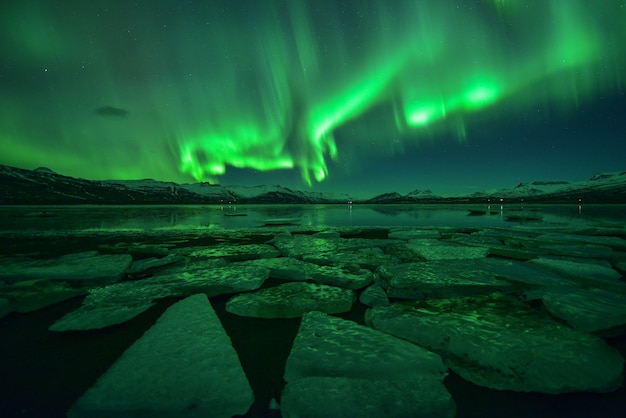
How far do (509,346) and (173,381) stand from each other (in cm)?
295

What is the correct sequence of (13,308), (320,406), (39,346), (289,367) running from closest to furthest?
(320,406) < (289,367) < (39,346) < (13,308)

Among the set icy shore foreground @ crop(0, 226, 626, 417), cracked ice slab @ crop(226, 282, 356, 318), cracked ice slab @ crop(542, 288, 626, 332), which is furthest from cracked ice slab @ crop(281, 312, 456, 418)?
cracked ice slab @ crop(542, 288, 626, 332)

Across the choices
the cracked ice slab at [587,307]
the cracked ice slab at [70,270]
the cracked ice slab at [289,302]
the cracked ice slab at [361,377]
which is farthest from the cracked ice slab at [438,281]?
the cracked ice slab at [70,270]

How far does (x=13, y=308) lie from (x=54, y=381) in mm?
2402

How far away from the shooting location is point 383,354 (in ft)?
8.17

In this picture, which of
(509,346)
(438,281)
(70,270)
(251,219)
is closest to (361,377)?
(509,346)

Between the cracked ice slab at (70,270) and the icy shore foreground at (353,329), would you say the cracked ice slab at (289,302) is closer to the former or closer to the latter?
the icy shore foreground at (353,329)

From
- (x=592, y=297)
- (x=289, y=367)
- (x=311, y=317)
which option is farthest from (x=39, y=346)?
(x=592, y=297)

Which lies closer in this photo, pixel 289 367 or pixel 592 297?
pixel 289 367

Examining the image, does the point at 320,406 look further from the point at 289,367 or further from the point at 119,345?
the point at 119,345

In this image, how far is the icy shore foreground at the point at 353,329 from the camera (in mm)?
2004

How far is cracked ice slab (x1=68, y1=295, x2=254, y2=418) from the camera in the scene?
1.89 m

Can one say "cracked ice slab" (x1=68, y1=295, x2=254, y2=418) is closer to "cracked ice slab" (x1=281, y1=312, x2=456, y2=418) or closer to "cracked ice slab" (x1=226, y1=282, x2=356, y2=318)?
"cracked ice slab" (x1=281, y1=312, x2=456, y2=418)

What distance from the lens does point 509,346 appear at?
2.52 metres
